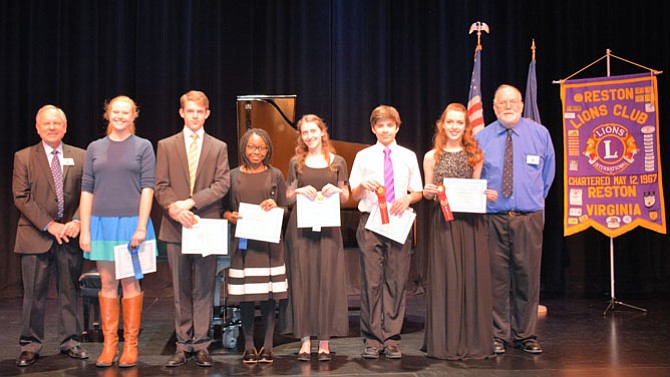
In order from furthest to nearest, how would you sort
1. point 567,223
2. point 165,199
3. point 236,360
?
point 567,223, point 236,360, point 165,199

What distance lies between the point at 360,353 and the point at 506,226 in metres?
1.32

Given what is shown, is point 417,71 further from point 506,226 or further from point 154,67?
point 506,226

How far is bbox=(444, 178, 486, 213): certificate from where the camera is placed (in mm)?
4145

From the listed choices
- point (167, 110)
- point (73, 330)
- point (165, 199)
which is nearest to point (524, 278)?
point (165, 199)

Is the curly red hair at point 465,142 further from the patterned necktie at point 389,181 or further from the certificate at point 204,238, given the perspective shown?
the certificate at point 204,238

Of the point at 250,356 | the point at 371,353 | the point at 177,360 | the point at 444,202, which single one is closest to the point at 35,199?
the point at 177,360

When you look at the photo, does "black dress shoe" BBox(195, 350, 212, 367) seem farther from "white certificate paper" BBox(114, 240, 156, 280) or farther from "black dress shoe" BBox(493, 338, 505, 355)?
"black dress shoe" BBox(493, 338, 505, 355)

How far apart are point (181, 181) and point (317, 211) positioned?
2.84 feet

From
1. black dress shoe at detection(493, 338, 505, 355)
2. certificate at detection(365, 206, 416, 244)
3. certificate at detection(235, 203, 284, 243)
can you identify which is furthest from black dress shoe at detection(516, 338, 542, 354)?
certificate at detection(235, 203, 284, 243)

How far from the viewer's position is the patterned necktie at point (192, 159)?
4109 millimetres

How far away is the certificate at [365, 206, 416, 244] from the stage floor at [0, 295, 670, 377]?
81cm


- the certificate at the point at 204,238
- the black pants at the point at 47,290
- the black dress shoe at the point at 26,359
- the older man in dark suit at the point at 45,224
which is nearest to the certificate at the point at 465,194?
the certificate at the point at 204,238

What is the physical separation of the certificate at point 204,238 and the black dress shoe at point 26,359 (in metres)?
1.27

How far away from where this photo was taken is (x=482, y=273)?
13.9 ft
